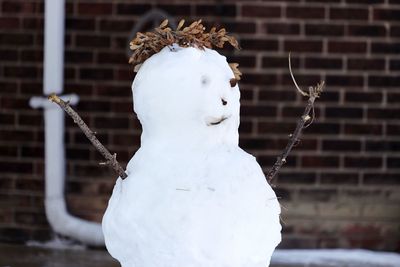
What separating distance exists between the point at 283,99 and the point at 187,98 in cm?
264

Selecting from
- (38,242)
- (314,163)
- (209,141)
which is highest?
(209,141)

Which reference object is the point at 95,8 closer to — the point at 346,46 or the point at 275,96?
the point at 275,96

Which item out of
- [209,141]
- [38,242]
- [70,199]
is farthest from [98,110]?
[209,141]

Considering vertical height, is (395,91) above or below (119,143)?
above

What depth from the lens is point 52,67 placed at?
515cm

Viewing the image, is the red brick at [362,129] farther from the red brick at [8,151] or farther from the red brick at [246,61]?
the red brick at [8,151]

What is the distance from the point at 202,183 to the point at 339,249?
292cm

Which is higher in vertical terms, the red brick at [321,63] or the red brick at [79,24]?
the red brick at [79,24]

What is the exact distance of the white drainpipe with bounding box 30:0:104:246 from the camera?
515cm

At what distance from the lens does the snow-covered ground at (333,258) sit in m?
5.12

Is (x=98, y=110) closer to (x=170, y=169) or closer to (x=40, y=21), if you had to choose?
(x=40, y=21)

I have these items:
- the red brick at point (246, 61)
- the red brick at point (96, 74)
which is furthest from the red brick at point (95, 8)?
the red brick at point (246, 61)

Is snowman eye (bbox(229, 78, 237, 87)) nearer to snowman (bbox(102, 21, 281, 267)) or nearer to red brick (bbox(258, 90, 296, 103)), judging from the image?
snowman (bbox(102, 21, 281, 267))

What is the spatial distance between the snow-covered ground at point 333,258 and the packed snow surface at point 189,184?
2.50 m
